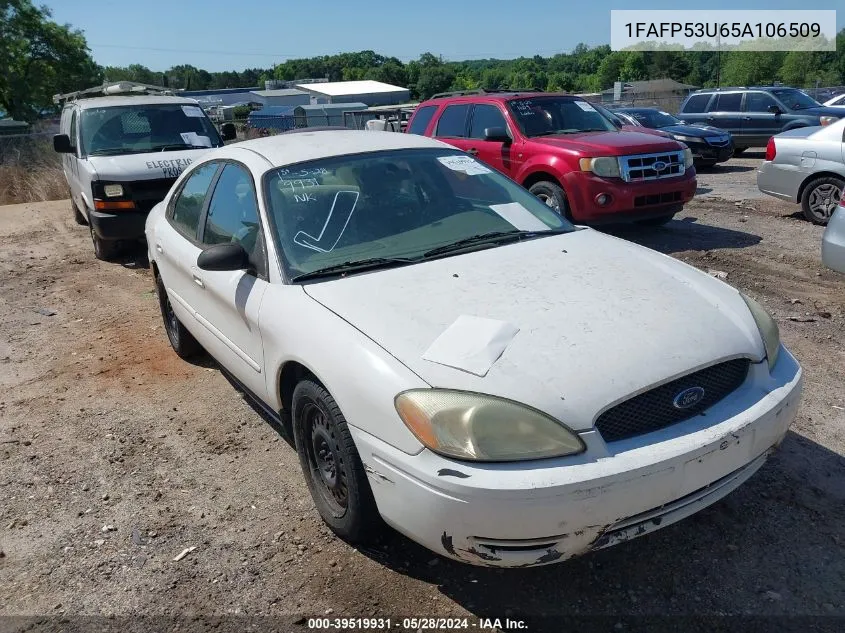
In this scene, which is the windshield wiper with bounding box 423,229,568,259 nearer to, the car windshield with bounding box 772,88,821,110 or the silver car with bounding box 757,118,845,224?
the silver car with bounding box 757,118,845,224

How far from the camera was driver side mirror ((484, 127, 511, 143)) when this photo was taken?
8719mm

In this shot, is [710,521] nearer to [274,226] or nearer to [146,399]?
[274,226]

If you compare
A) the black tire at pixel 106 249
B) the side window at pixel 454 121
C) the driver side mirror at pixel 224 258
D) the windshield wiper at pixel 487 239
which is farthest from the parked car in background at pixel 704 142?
the driver side mirror at pixel 224 258

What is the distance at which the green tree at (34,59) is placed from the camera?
33.2 meters

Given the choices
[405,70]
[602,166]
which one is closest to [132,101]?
[602,166]

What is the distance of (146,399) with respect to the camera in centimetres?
489

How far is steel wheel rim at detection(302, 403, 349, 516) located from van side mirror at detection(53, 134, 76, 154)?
26.1 feet

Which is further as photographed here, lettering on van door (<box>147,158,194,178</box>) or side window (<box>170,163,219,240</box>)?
lettering on van door (<box>147,158,194,178</box>)

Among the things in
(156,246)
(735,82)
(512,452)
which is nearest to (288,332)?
(512,452)

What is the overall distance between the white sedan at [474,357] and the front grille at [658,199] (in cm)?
434

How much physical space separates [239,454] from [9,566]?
123 centimetres

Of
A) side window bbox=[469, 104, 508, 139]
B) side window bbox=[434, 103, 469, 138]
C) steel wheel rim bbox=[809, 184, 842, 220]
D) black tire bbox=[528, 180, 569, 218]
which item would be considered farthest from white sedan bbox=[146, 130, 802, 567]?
steel wheel rim bbox=[809, 184, 842, 220]

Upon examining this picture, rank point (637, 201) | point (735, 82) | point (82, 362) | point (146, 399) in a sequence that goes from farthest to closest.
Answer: point (735, 82), point (637, 201), point (82, 362), point (146, 399)

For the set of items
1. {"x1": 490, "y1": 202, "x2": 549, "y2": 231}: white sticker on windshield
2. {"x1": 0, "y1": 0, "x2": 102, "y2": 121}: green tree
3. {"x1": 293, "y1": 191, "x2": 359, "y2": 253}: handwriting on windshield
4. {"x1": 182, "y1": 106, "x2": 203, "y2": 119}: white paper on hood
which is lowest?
{"x1": 490, "y1": 202, "x2": 549, "y2": 231}: white sticker on windshield
